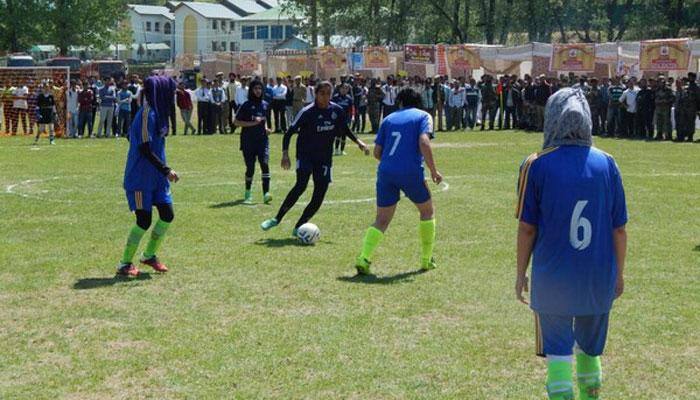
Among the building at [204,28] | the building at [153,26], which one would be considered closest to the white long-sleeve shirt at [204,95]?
the building at [204,28]

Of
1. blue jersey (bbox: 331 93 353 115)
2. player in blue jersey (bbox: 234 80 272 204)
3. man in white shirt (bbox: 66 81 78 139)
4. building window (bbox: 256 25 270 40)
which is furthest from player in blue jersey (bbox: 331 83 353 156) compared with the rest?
building window (bbox: 256 25 270 40)

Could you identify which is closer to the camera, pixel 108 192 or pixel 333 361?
pixel 333 361

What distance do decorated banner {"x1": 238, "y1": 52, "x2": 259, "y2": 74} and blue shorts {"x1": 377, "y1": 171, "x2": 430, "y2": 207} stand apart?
46082 millimetres

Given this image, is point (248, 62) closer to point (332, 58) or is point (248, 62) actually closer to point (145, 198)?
point (332, 58)

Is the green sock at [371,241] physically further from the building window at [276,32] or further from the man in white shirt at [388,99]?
the building window at [276,32]

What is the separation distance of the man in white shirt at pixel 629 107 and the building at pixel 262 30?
312 feet

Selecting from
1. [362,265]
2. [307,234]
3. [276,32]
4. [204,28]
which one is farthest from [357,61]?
[204,28]

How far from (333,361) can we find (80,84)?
28.9m

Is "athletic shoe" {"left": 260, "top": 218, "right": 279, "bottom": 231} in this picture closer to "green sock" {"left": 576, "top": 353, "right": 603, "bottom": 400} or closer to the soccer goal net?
"green sock" {"left": 576, "top": 353, "right": 603, "bottom": 400}

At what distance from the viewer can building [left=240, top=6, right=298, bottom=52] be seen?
127 meters

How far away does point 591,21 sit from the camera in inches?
3095

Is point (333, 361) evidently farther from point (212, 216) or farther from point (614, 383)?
point (212, 216)

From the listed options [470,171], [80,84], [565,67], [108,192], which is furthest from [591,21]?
[108,192]

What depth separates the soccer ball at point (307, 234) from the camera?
40.3 ft
